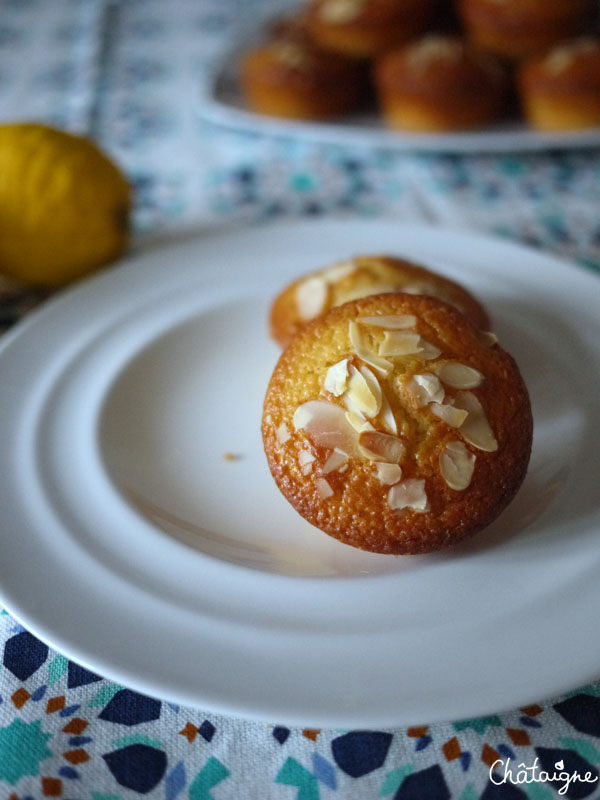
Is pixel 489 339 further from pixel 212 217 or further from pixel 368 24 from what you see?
pixel 368 24

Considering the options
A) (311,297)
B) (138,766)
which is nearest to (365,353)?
(311,297)

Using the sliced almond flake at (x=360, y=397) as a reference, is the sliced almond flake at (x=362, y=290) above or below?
below

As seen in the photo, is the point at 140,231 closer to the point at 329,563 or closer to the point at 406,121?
the point at 406,121

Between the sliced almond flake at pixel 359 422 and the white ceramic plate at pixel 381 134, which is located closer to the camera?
the sliced almond flake at pixel 359 422

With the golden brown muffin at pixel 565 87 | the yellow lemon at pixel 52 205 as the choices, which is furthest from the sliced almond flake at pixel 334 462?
the golden brown muffin at pixel 565 87

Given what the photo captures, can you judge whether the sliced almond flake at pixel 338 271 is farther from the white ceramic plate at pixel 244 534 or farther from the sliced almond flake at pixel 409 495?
the sliced almond flake at pixel 409 495

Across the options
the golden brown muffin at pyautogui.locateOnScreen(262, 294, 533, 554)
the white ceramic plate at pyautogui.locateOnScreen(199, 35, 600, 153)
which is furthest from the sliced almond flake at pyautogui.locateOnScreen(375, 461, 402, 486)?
the white ceramic plate at pyautogui.locateOnScreen(199, 35, 600, 153)

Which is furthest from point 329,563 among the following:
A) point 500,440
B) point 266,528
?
point 500,440

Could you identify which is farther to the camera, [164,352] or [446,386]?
[164,352]
